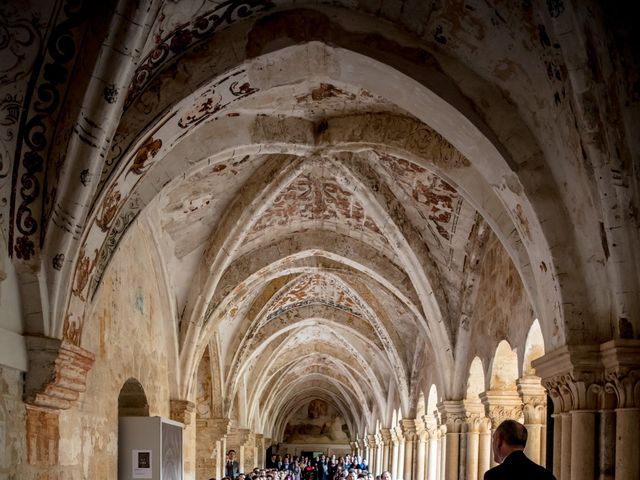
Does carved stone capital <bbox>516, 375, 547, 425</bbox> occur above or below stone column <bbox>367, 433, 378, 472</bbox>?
above

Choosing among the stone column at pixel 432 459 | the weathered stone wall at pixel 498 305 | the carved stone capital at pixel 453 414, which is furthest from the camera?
the stone column at pixel 432 459

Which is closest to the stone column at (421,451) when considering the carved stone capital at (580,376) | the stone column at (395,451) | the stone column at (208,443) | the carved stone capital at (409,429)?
the carved stone capital at (409,429)

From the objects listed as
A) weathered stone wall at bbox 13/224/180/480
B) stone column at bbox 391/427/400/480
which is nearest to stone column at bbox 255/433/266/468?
stone column at bbox 391/427/400/480

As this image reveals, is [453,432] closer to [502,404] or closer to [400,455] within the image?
[502,404]

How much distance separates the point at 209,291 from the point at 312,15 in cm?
573

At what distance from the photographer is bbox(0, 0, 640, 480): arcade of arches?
5.12 metres

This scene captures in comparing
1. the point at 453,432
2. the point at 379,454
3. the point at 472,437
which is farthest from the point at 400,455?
the point at 472,437

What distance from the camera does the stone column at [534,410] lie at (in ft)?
26.3

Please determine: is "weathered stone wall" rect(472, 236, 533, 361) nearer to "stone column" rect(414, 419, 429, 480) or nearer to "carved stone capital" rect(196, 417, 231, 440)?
"stone column" rect(414, 419, 429, 480)

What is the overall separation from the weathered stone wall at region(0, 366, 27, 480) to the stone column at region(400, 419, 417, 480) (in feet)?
38.9

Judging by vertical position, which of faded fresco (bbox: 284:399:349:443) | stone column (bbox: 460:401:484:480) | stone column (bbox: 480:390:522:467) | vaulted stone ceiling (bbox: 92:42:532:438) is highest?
vaulted stone ceiling (bbox: 92:42:532:438)

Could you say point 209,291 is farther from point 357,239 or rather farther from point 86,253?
point 86,253

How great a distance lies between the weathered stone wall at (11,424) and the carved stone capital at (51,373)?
0.11 metres

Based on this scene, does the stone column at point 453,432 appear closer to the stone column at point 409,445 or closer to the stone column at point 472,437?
the stone column at point 472,437
